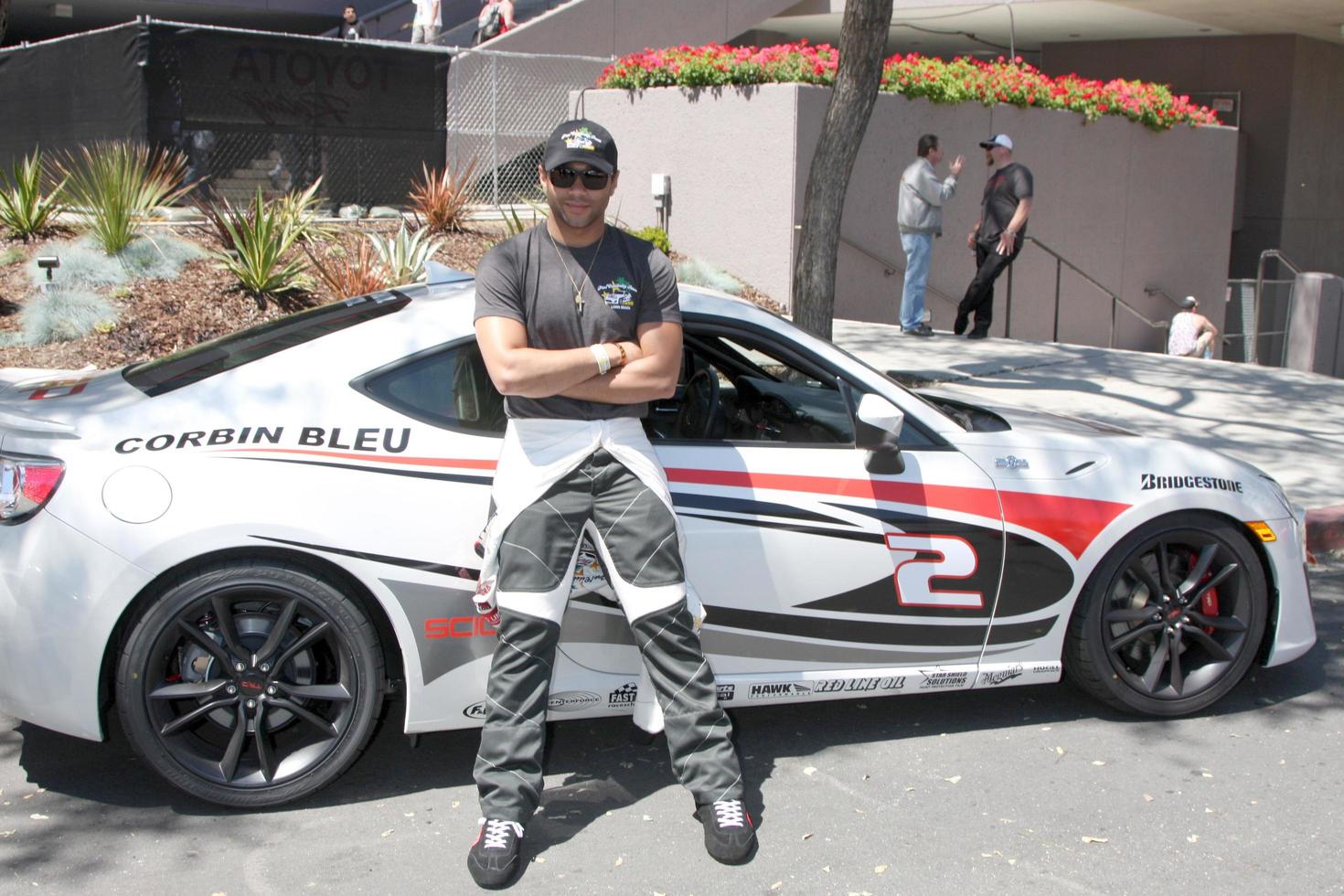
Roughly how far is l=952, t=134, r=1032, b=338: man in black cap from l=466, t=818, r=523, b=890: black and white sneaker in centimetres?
992

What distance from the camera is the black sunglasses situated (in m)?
4.00

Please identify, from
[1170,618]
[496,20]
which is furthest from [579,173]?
[496,20]

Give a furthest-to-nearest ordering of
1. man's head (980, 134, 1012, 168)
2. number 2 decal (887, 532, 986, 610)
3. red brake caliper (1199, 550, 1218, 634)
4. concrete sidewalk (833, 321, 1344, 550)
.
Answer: man's head (980, 134, 1012, 168) < concrete sidewalk (833, 321, 1344, 550) < red brake caliper (1199, 550, 1218, 634) < number 2 decal (887, 532, 986, 610)

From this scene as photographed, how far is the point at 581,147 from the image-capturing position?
3980mm

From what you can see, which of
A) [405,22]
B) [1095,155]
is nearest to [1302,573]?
[1095,155]

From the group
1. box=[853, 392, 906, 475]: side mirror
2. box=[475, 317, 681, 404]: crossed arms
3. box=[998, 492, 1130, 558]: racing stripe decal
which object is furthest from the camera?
box=[998, 492, 1130, 558]: racing stripe decal

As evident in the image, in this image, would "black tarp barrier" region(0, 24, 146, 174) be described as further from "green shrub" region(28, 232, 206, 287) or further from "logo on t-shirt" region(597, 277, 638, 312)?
"logo on t-shirt" region(597, 277, 638, 312)

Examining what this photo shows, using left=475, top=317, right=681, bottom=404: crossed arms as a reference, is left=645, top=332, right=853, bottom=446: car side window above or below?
below

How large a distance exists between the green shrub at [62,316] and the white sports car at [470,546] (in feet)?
18.2

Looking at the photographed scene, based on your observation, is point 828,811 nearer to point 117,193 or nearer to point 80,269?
point 80,269

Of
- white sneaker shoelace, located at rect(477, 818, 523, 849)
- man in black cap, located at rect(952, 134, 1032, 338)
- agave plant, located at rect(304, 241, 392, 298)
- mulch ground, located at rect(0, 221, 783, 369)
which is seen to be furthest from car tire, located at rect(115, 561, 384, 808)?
man in black cap, located at rect(952, 134, 1032, 338)

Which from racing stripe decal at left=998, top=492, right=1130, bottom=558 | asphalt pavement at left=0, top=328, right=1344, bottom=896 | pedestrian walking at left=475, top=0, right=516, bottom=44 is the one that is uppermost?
pedestrian walking at left=475, top=0, right=516, bottom=44

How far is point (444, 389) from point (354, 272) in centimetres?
670

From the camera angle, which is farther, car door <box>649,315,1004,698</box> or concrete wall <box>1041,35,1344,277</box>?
concrete wall <box>1041,35,1344,277</box>
